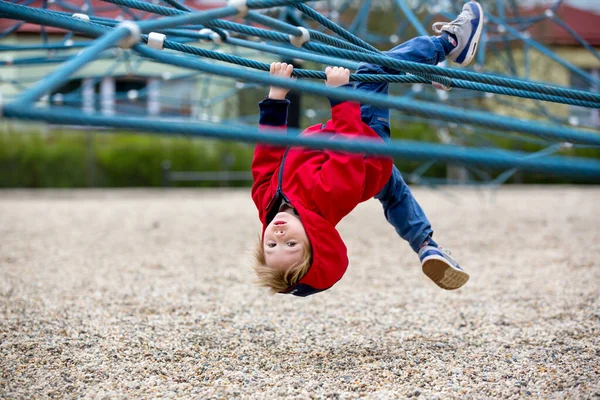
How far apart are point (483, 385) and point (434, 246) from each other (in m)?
0.62

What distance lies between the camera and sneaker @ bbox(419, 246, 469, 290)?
253cm

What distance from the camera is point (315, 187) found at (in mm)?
2166

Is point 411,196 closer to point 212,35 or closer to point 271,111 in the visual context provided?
point 271,111

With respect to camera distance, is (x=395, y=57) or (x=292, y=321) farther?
(x=292, y=321)

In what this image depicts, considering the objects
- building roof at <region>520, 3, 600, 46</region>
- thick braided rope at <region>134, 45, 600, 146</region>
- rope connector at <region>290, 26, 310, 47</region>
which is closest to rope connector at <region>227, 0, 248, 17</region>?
thick braided rope at <region>134, 45, 600, 146</region>

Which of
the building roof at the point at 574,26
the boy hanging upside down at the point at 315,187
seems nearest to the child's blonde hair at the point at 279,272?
the boy hanging upside down at the point at 315,187

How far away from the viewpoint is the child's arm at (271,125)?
2287 mm

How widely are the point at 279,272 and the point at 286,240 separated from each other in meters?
0.12

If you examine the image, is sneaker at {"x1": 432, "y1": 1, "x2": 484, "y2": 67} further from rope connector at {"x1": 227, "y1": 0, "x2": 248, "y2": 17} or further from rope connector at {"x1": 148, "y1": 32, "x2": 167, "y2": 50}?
rope connector at {"x1": 148, "y1": 32, "x2": 167, "y2": 50}

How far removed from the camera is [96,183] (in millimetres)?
12828

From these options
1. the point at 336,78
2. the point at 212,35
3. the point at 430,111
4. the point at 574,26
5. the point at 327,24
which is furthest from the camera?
the point at 574,26

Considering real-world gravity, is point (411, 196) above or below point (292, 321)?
above

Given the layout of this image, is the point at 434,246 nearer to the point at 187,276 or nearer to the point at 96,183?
the point at 187,276

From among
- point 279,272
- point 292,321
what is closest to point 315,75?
point 279,272
